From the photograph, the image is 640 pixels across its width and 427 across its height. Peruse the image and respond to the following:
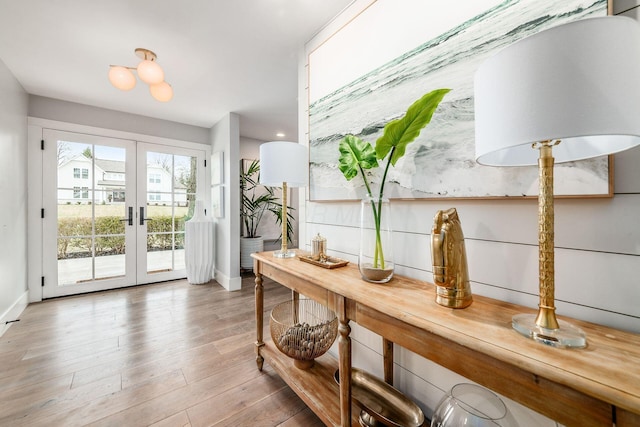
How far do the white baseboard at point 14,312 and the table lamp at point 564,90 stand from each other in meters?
3.83

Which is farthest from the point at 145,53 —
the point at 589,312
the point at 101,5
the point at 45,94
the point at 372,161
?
the point at 589,312

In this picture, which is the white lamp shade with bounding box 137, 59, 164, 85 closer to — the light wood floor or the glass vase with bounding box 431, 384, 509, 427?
the light wood floor

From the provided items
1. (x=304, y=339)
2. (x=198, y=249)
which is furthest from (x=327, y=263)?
(x=198, y=249)

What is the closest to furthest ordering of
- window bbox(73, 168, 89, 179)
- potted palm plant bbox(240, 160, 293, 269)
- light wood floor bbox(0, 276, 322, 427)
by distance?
light wood floor bbox(0, 276, 322, 427) < window bbox(73, 168, 89, 179) < potted palm plant bbox(240, 160, 293, 269)

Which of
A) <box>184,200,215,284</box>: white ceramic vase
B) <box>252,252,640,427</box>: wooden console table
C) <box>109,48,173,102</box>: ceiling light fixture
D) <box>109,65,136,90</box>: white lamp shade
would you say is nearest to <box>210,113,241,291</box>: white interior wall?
<box>184,200,215,284</box>: white ceramic vase

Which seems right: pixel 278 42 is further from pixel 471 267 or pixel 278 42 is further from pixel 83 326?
pixel 83 326

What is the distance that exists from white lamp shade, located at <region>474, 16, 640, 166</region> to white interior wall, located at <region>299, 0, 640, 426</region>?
38 cm

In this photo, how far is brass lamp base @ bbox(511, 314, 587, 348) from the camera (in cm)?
61

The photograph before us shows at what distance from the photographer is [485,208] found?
1023 mm

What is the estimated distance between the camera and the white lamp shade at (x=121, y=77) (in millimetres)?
1918

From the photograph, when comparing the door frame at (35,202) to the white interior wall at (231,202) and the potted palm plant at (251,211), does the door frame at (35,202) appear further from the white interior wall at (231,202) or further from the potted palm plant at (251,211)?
the potted palm plant at (251,211)

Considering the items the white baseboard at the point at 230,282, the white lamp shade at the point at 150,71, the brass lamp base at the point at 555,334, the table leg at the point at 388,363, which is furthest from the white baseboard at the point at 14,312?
the brass lamp base at the point at 555,334

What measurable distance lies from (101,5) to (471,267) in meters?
2.68

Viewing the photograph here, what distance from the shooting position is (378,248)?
45.6 inches
